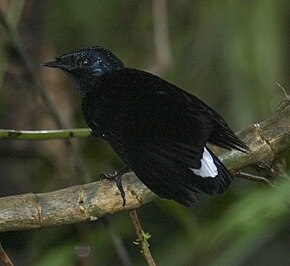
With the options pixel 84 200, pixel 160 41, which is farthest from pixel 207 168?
pixel 160 41

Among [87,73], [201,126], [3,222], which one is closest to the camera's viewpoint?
[3,222]

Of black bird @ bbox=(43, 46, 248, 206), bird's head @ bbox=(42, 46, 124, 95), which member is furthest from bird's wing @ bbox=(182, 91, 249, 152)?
bird's head @ bbox=(42, 46, 124, 95)

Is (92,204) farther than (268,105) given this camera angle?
No

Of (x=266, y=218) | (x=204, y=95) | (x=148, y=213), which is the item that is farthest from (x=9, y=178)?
(x=266, y=218)

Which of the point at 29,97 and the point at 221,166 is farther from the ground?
the point at 221,166

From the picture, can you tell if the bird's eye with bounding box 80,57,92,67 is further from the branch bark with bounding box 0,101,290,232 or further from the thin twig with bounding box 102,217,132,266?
the branch bark with bounding box 0,101,290,232

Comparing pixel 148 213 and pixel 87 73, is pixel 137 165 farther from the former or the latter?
pixel 148 213

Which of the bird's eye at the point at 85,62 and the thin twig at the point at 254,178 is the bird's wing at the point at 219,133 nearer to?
the thin twig at the point at 254,178

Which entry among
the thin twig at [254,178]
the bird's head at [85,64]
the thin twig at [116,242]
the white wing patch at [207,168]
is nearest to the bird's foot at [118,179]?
the white wing patch at [207,168]

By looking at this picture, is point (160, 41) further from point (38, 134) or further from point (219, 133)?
point (219, 133)
